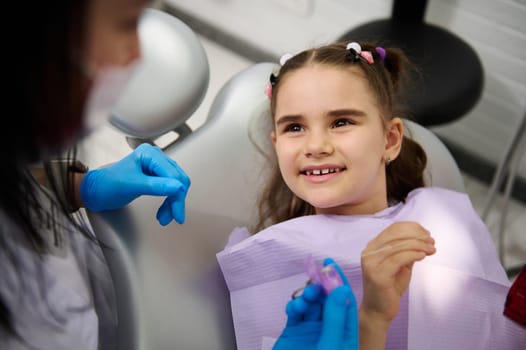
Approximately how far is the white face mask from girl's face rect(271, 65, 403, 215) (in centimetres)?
44

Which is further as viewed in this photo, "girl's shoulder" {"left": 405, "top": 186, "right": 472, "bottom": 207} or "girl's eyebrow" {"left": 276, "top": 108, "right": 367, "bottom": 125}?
"girl's shoulder" {"left": 405, "top": 186, "right": 472, "bottom": 207}

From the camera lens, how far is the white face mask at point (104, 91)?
1.58 ft

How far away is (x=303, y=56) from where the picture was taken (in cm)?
101

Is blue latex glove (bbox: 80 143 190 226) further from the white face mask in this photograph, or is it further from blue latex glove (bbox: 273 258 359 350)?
the white face mask

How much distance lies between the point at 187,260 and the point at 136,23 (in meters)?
0.57

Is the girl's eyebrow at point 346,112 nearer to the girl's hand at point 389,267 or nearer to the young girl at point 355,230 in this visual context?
the young girl at point 355,230

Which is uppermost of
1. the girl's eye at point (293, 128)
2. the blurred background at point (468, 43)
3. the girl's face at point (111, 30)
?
the girl's face at point (111, 30)

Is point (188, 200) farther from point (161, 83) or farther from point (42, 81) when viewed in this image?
point (42, 81)

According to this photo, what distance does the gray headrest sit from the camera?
39.4 inches

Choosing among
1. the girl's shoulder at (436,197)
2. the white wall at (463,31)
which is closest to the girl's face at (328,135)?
the girl's shoulder at (436,197)

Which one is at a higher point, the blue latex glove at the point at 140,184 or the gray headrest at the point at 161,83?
the gray headrest at the point at 161,83

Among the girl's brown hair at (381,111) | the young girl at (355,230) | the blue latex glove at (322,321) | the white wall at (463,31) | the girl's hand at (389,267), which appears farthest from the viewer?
the white wall at (463,31)

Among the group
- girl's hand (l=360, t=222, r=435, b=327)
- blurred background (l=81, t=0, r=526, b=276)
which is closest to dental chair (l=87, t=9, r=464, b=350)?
girl's hand (l=360, t=222, r=435, b=327)

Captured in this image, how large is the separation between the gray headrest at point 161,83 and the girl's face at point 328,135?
0.58 feet
